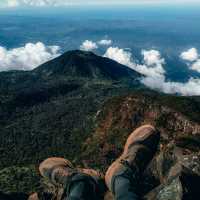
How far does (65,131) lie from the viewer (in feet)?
357

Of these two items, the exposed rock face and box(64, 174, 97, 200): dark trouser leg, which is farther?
the exposed rock face

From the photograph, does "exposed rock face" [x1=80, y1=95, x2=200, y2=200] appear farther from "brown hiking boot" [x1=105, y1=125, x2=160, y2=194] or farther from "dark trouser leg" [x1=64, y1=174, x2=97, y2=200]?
"dark trouser leg" [x1=64, y1=174, x2=97, y2=200]

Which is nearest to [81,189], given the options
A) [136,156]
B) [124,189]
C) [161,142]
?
[124,189]

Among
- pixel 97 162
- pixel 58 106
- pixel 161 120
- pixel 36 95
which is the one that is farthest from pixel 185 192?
pixel 36 95

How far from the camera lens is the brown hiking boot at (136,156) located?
1299 inches

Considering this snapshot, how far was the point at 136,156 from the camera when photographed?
38344 mm

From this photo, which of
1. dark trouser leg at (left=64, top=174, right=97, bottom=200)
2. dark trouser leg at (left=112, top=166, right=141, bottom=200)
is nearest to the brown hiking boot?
dark trouser leg at (left=112, top=166, right=141, bottom=200)

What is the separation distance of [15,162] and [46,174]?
45.7 metres

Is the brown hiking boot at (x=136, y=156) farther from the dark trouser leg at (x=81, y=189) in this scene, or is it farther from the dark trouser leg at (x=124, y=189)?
the dark trouser leg at (x=81, y=189)

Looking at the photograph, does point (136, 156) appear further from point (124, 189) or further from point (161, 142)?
point (161, 142)

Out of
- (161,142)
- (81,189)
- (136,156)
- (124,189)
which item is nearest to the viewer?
(124,189)

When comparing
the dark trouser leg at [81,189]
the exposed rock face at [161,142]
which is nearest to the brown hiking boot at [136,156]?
the exposed rock face at [161,142]

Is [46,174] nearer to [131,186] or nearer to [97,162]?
[131,186]

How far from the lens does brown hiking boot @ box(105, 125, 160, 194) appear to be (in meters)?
33.0
